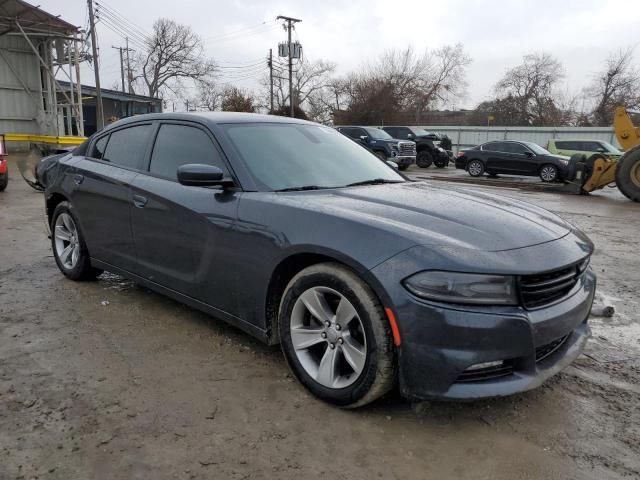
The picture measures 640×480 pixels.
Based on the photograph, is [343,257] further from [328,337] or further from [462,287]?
[462,287]

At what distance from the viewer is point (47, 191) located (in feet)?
16.3

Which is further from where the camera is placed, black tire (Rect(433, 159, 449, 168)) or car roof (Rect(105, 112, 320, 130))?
black tire (Rect(433, 159, 449, 168))

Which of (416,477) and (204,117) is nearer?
(416,477)

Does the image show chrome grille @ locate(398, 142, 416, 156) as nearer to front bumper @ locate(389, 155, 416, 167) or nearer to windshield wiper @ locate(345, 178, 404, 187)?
front bumper @ locate(389, 155, 416, 167)

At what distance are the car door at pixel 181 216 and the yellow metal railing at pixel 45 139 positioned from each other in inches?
640

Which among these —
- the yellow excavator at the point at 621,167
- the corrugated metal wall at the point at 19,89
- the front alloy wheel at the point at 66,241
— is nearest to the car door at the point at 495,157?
the yellow excavator at the point at 621,167

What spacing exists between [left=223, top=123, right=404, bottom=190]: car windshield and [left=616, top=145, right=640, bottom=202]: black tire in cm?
1091

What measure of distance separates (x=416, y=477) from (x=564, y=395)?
1200mm

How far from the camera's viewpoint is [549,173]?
18.2 m

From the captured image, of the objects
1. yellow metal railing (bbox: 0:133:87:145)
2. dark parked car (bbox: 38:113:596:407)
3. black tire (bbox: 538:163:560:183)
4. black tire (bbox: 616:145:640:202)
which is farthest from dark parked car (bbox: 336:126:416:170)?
dark parked car (bbox: 38:113:596:407)

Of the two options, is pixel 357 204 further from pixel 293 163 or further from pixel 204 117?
pixel 204 117

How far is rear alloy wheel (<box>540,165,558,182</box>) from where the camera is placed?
59.1 feet

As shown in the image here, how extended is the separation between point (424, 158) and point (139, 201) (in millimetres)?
22987

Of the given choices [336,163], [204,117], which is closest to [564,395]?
[336,163]
